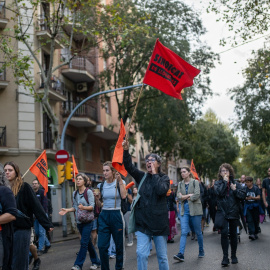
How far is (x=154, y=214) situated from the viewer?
611cm

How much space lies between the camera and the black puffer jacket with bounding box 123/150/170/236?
6074mm

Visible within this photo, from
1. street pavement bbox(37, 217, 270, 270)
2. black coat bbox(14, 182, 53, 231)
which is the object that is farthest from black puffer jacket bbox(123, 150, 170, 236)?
street pavement bbox(37, 217, 270, 270)

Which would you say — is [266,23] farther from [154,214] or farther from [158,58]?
[154,214]

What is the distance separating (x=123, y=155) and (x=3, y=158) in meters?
18.0

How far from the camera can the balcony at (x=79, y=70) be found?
1121 inches

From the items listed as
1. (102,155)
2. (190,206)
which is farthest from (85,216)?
(102,155)

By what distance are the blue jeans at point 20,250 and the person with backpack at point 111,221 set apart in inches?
77.2

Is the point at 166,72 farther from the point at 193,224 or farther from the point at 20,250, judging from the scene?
the point at 20,250

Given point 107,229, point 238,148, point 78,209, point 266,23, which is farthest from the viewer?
point 238,148

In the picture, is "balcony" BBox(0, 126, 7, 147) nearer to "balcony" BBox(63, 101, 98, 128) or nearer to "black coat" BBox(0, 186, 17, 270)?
"balcony" BBox(63, 101, 98, 128)

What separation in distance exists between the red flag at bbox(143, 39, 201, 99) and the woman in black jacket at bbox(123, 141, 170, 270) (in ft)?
6.79

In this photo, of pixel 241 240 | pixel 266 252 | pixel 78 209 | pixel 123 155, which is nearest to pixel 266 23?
pixel 241 240

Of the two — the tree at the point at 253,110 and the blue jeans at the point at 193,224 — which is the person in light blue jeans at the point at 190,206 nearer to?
the blue jeans at the point at 193,224

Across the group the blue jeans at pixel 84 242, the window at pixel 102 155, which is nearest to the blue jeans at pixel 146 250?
the blue jeans at pixel 84 242
